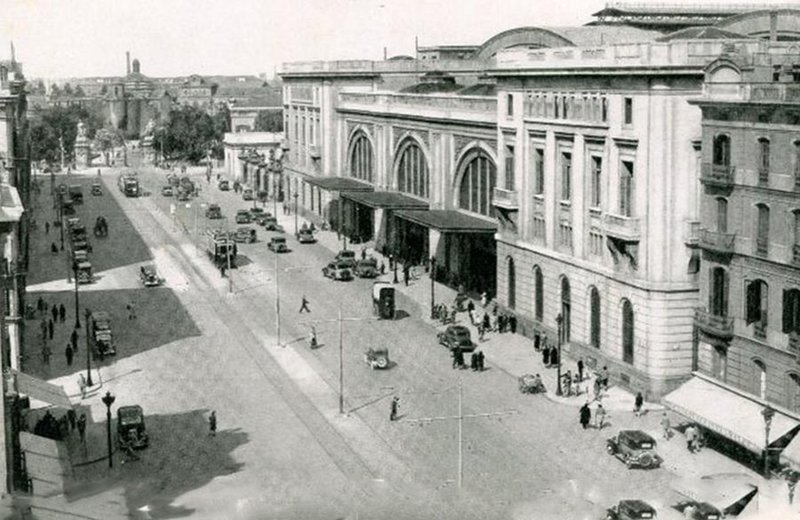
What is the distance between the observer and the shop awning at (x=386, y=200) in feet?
285

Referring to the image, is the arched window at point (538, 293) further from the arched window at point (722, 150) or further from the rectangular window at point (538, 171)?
the arched window at point (722, 150)

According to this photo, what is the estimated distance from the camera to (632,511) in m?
35.6

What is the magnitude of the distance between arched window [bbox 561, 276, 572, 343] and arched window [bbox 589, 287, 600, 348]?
2.50 metres

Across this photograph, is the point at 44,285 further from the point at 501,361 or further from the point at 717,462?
the point at 717,462

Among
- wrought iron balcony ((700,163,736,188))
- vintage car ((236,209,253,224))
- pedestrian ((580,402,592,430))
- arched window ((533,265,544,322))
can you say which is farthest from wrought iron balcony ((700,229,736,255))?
vintage car ((236,209,253,224))

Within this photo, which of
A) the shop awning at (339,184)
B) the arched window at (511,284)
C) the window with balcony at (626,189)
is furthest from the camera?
the shop awning at (339,184)

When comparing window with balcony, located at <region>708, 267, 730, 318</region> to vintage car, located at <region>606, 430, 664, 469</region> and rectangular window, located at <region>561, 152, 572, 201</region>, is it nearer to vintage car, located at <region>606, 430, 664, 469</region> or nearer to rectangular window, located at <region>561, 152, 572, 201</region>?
→ vintage car, located at <region>606, 430, 664, 469</region>

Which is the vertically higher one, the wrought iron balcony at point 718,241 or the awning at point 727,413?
the wrought iron balcony at point 718,241

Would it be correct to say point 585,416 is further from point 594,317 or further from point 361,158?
point 361,158

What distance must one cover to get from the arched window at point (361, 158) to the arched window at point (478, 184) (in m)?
21.4

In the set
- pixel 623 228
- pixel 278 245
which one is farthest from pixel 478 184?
pixel 623 228

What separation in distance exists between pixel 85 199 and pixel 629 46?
101 m

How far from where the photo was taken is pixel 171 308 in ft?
243

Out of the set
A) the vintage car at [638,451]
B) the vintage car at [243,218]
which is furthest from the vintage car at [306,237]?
the vintage car at [638,451]
